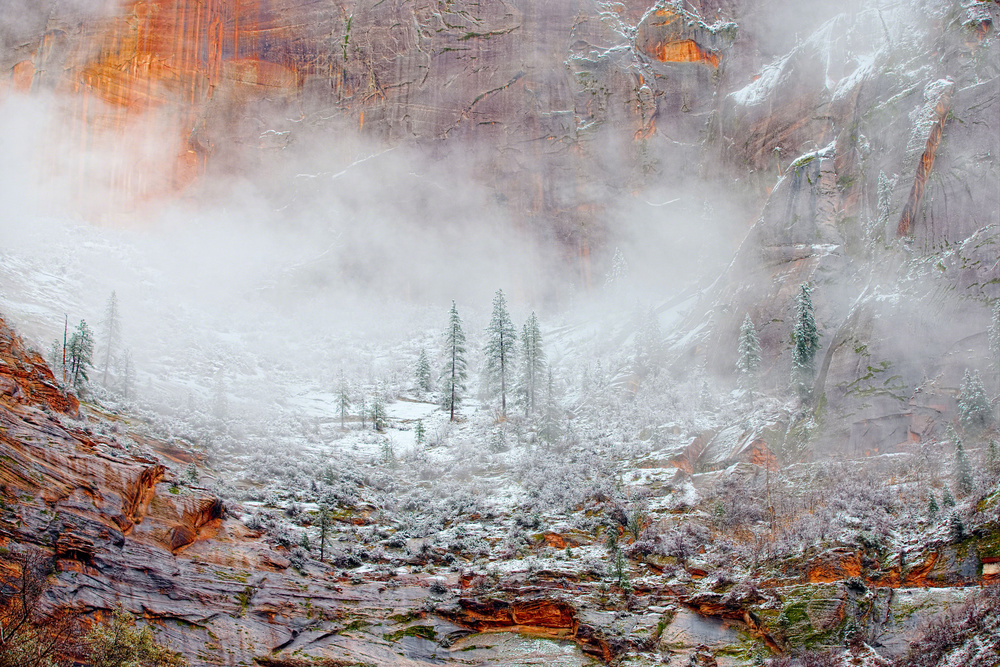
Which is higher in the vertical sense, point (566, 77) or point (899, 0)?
point (566, 77)

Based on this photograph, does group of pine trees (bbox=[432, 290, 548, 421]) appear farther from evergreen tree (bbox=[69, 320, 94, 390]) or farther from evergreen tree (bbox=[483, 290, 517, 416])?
evergreen tree (bbox=[69, 320, 94, 390])

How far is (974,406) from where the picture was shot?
30.4 metres

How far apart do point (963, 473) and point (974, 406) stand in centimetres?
602

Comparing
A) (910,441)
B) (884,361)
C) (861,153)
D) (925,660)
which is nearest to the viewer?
(925,660)

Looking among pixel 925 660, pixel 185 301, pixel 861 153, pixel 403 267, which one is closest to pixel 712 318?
pixel 861 153

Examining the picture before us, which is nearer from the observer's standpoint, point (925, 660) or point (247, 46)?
point (925, 660)

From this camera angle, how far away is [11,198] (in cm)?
8006

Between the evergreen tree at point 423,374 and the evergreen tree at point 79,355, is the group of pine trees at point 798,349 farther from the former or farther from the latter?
the evergreen tree at point 79,355

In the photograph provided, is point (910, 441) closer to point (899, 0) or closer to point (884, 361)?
point (884, 361)

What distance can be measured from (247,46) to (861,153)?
71906mm

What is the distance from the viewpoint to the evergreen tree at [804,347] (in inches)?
1551

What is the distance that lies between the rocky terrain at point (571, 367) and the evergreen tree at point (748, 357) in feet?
3.67

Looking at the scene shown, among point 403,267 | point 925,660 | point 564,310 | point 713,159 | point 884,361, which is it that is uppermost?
point 713,159

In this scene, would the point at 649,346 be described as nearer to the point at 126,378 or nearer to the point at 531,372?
the point at 531,372
